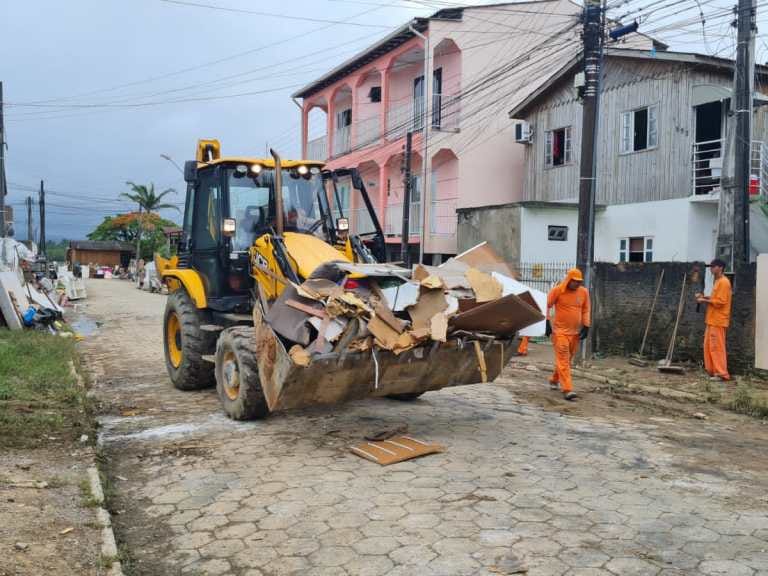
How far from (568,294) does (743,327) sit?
3.20 m

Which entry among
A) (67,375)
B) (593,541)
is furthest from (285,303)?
(67,375)

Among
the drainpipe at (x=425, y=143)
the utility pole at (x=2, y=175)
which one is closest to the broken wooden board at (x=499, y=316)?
the drainpipe at (x=425, y=143)

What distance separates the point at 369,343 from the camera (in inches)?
233

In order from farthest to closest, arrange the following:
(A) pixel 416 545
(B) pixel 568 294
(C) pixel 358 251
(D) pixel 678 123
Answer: (D) pixel 678 123
(B) pixel 568 294
(C) pixel 358 251
(A) pixel 416 545

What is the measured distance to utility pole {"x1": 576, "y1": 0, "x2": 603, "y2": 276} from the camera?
11.8 metres

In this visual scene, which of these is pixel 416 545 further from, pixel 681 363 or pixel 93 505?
pixel 681 363

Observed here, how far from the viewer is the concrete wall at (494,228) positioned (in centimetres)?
1839

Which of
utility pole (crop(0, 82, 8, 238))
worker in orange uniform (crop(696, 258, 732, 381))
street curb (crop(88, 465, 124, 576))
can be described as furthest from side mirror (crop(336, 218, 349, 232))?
utility pole (crop(0, 82, 8, 238))

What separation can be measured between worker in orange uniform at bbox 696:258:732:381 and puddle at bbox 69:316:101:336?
511 inches

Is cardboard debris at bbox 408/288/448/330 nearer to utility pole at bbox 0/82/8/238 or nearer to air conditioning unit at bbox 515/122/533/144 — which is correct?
air conditioning unit at bbox 515/122/533/144

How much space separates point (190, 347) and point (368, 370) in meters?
3.31

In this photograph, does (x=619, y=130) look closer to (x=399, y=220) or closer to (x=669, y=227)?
(x=669, y=227)

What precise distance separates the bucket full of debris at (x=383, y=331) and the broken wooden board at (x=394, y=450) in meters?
0.44

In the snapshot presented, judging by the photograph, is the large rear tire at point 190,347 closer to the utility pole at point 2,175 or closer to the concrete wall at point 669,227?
the concrete wall at point 669,227
